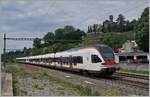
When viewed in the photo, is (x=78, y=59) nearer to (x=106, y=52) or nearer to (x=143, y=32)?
(x=106, y=52)

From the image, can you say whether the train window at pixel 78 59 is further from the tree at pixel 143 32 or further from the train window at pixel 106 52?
the tree at pixel 143 32

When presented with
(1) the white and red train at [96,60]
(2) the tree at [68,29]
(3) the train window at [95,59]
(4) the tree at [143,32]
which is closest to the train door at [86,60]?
(1) the white and red train at [96,60]

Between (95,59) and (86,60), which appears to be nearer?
(95,59)

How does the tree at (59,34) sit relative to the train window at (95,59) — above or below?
above

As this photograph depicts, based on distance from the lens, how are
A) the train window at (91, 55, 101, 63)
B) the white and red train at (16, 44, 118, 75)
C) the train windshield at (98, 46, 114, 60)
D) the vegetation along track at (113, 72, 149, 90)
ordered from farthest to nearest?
1. the train window at (91, 55, 101, 63)
2. the train windshield at (98, 46, 114, 60)
3. the white and red train at (16, 44, 118, 75)
4. the vegetation along track at (113, 72, 149, 90)

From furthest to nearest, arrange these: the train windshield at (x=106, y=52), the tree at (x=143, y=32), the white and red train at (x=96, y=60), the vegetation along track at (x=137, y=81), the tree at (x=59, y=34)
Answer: the tree at (x=59, y=34) < the tree at (x=143, y=32) < the train windshield at (x=106, y=52) < the white and red train at (x=96, y=60) < the vegetation along track at (x=137, y=81)

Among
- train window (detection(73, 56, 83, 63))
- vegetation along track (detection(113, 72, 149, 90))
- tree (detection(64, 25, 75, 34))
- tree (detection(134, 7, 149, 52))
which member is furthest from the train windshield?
tree (detection(134, 7, 149, 52))

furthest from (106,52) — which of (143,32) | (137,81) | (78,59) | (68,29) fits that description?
(143,32)

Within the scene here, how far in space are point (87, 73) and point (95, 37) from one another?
33.3 meters

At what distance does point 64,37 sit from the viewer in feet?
220

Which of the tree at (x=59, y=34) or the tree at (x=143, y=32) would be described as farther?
the tree at (x=59, y=34)

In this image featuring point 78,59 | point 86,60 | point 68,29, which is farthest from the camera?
point 68,29

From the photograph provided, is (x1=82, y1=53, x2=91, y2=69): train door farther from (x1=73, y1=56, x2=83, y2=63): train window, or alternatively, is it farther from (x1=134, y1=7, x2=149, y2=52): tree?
(x1=134, y1=7, x2=149, y2=52): tree

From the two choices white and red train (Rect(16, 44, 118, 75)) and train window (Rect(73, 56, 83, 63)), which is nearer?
white and red train (Rect(16, 44, 118, 75))
